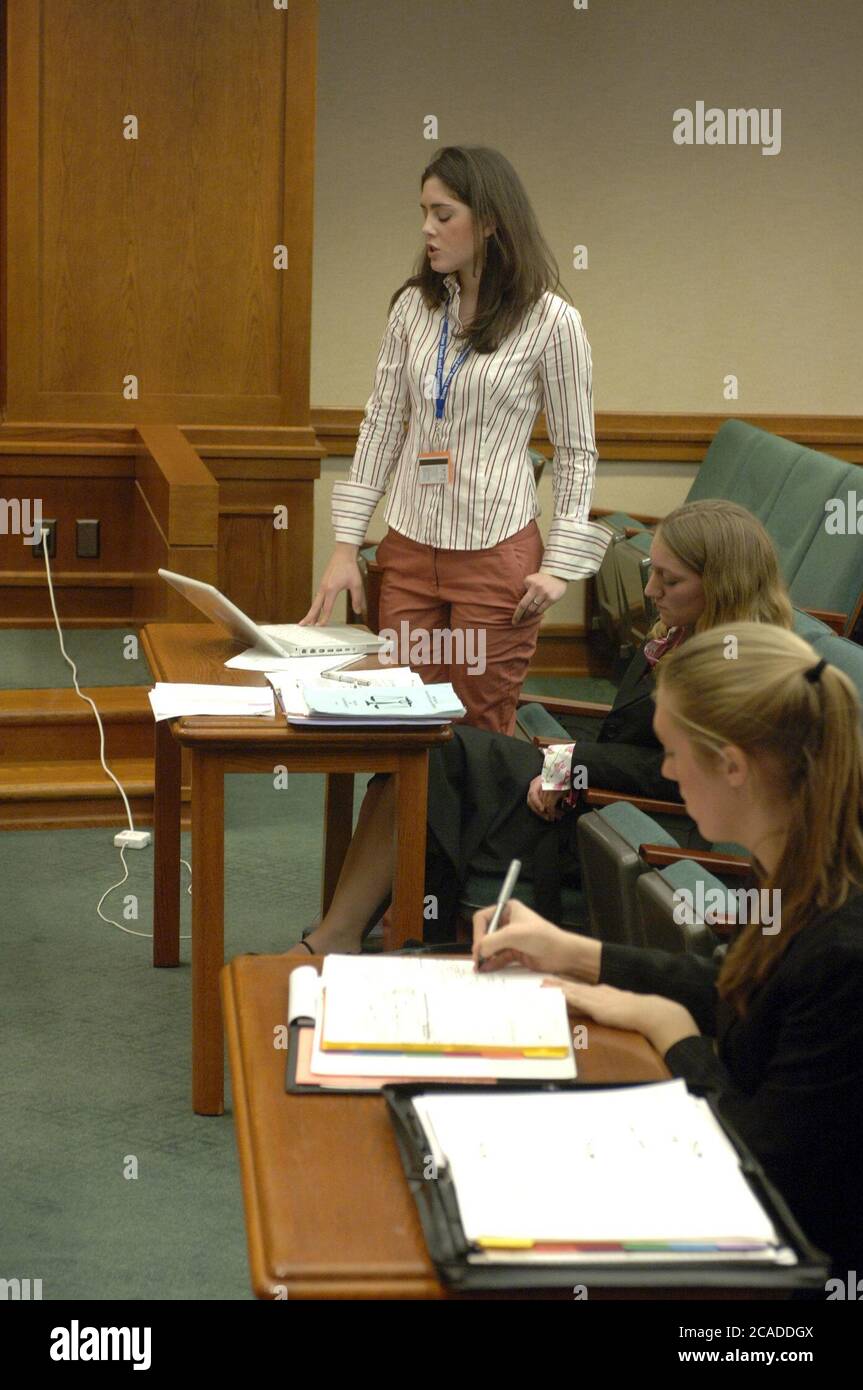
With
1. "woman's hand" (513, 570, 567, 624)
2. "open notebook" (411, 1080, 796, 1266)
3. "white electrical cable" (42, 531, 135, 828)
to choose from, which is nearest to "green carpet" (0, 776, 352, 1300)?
"white electrical cable" (42, 531, 135, 828)

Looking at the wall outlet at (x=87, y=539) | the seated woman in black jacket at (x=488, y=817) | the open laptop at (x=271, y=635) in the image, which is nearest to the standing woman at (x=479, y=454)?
the open laptop at (x=271, y=635)

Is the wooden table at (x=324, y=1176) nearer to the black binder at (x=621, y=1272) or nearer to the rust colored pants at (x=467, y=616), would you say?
the black binder at (x=621, y=1272)

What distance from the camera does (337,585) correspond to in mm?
3238

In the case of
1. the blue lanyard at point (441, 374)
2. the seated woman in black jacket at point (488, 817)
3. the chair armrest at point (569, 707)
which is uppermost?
the blue lanyard at point (441, 374)

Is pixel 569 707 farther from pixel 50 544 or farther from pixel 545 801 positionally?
pixel 50 544

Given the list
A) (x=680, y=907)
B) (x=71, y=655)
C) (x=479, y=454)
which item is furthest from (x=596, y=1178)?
(x=71, y=655)

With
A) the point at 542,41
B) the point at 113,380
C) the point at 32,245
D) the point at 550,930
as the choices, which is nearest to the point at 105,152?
the point at 32,245

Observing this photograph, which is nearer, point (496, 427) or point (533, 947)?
point (533, 947)

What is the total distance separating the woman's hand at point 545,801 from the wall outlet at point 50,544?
2711 mm

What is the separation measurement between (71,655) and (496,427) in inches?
88.7

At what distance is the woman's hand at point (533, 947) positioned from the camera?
1781mm

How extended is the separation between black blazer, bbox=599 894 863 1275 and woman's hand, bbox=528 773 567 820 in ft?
4.77

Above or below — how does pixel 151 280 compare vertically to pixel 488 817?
above

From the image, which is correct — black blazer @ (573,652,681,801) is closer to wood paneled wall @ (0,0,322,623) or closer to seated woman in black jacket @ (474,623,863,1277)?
seated woman in black jacket @ (474,623,863,1277)
